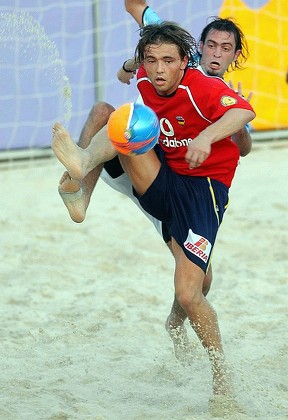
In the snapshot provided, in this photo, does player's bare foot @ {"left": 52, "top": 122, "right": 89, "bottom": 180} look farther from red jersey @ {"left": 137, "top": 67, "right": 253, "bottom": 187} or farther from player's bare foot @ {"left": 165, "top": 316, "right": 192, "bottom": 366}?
player's bare foot @ {"left": 165, "top": 316, "right": 192, "bottom": 366}

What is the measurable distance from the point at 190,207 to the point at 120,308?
1.48 meters

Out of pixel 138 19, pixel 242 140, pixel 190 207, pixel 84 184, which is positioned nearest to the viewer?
pixel 190 207

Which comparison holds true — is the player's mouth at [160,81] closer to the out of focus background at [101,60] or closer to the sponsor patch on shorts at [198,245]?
the sponsor patch on shorts at [198,245]

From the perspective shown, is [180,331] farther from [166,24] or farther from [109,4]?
[109,4]

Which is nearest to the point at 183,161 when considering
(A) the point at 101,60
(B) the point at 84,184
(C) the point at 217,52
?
(B) the point at 84,184

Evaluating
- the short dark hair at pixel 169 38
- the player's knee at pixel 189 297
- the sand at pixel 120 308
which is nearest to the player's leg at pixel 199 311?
the player's knee at pixel 189 297

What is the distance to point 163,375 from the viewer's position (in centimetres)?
436

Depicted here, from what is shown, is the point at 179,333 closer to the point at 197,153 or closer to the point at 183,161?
the point at 183,161

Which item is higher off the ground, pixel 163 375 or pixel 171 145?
pixel 171 145

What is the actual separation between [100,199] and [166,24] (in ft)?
11.3

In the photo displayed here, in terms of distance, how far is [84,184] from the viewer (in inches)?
161

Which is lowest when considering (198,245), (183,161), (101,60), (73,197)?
(101,60)

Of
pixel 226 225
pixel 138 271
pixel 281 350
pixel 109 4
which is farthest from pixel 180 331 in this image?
pixel 109 4

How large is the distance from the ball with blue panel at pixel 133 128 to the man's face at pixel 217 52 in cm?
69
